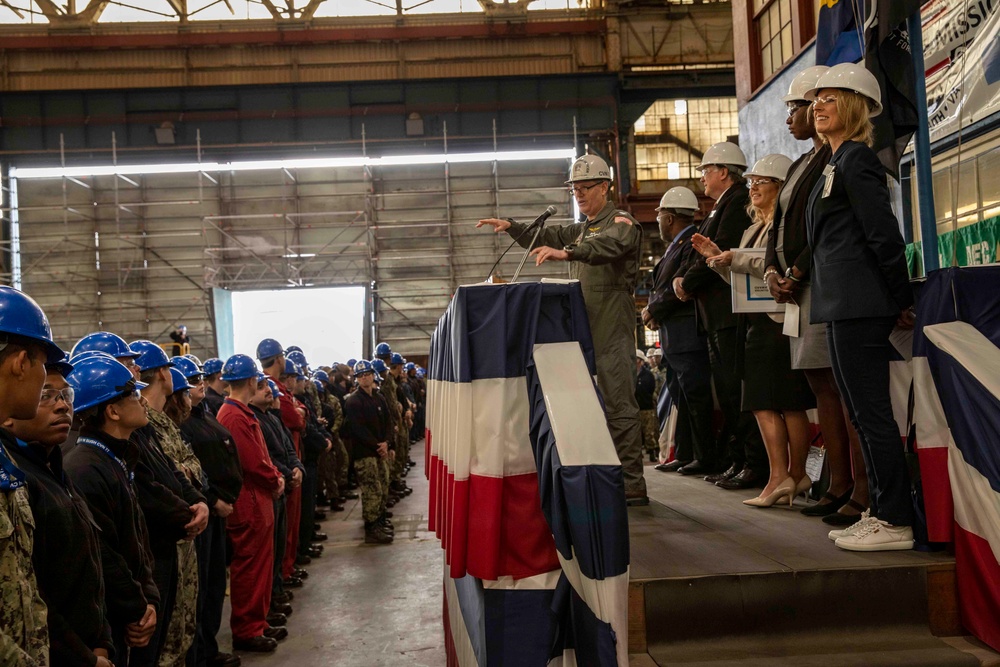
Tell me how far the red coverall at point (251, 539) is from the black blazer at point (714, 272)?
9.61 feet

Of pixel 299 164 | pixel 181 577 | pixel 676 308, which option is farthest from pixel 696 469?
pixel 299 164

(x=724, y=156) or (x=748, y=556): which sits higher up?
(x=724, y=156)

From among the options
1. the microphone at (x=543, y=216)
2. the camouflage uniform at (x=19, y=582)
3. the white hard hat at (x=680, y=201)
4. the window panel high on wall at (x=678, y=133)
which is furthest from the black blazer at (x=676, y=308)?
the window panel high on wall at (x=678, y=133)

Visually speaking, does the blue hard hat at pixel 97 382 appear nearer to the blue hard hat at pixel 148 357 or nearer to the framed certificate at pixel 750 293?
the blue hard hat at pixel 148 357

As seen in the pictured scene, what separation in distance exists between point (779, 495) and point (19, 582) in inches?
129

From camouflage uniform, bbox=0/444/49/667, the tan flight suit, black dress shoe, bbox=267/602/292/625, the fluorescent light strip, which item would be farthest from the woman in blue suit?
the fluorescent light strip

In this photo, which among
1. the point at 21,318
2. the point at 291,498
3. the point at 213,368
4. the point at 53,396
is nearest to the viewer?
the point at 21,318

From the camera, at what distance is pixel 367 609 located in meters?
5.96

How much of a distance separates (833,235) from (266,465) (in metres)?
3.74

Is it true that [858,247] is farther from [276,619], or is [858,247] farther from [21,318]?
[276,619]

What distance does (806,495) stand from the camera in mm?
4113

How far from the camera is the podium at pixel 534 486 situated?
2.18 metres

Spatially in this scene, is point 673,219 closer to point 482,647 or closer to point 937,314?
point 937,314

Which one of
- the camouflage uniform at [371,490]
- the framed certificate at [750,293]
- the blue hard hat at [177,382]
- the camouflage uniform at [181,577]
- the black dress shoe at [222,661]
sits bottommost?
the black dress shoe at [222,661]
